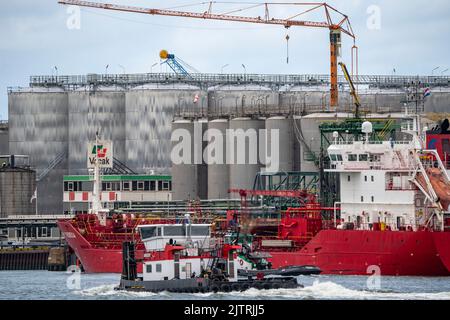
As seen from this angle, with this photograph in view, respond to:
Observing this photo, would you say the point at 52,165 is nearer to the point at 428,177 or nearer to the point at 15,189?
the point at 15,189

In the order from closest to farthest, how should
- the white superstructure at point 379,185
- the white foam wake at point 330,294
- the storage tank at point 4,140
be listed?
the white foam wake at point 330,294, the white superstructure at point 379,185, the storage tank at point 4,140

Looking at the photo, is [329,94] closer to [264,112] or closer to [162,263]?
[264,112]

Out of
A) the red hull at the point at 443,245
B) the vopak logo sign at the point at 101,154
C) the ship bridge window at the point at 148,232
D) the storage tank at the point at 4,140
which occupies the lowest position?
the red hull at the point at 443,245

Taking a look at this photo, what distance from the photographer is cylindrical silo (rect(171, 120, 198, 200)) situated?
126312 millimetres

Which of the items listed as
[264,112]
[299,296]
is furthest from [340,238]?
[264,112]

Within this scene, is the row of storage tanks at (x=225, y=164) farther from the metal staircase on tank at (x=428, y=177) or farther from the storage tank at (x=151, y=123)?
the metal staircase on tank at (x=428, y=177)

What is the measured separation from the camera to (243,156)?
121 meters

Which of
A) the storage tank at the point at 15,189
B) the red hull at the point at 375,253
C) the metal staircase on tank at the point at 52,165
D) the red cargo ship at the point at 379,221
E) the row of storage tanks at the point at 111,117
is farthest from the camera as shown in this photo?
the metal staircase on tank at the point at 52,165

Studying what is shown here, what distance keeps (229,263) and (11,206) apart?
221 ft

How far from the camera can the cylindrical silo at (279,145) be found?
120 meters

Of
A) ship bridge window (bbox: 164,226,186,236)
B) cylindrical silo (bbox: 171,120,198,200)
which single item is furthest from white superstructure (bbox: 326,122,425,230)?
cylindrical silo (bbox: 171,120,198,200)

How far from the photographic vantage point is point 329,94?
5384 inches

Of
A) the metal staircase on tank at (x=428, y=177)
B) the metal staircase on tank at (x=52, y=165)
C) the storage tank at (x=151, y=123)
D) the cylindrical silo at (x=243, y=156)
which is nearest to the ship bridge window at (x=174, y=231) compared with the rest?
the metal staircase on tank at (x=428, y=177)

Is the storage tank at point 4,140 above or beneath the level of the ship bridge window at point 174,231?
above
